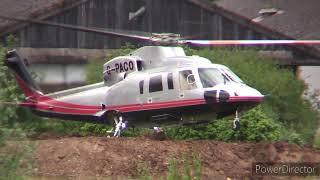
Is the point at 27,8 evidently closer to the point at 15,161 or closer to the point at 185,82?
the point at 185,82

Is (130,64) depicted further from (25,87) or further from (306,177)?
(306,177)

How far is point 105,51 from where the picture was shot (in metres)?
32.2

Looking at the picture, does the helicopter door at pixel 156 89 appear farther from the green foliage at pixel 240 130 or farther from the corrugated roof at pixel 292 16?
the corrugated roof at pixel 292 16

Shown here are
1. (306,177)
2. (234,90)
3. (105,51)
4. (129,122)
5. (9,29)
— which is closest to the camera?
(306,177)

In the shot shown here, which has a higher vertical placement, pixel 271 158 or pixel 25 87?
pixel 25 87

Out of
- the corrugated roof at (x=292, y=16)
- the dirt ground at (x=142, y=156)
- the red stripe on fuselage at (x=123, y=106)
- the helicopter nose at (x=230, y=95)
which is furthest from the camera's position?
the corrugated roof at (x=292, y=16)

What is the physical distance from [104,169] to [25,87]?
6862 millimetres

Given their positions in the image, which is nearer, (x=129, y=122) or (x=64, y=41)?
(x=129, y=122)

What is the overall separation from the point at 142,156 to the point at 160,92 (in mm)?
2965

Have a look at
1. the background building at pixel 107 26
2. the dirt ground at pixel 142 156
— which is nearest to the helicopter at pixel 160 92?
the dirt ground at pixel 142 156

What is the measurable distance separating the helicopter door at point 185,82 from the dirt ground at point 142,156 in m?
1.46

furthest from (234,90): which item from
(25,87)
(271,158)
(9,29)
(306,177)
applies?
(9,29)

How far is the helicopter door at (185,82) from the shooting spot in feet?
61.9

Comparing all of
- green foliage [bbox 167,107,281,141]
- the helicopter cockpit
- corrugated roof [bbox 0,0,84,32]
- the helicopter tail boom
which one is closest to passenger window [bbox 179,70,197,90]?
the helicopter cockpit
